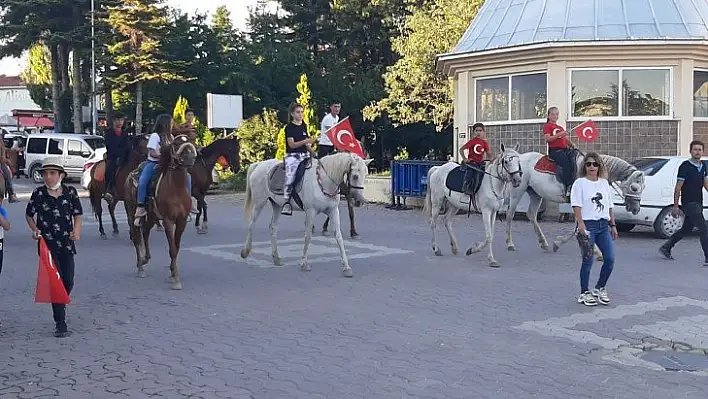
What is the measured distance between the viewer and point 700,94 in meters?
19.9

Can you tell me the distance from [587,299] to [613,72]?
11795 mm

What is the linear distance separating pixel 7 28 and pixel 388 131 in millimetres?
21863

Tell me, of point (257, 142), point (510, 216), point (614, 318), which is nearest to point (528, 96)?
point (510, 216)

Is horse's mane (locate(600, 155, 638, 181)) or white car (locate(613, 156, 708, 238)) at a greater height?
horse's mane (locate(600, 155, 638, 181))

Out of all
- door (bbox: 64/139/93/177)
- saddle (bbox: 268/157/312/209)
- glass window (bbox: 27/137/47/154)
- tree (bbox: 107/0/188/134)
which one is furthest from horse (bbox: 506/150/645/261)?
tree (bbox: 107/0/188/134)

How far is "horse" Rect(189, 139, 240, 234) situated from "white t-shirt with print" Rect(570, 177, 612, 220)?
8953mm

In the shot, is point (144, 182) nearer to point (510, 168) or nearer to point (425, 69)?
point (510, 168)

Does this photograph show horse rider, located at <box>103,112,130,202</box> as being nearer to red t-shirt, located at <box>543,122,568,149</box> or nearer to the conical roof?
red t-shirt, located at <box>543,122,568,149</box>

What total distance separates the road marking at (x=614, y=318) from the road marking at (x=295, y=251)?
5068 millimetres

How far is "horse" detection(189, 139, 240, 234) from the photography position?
52.9 feet

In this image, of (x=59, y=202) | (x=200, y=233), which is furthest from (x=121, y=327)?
(x=200, y=233)

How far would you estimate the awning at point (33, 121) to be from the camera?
193 feet

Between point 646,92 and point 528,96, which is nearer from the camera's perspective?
point 646,92

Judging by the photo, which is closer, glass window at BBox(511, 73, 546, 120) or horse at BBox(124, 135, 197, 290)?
horse at BBox(124, 135, 197, 290)
